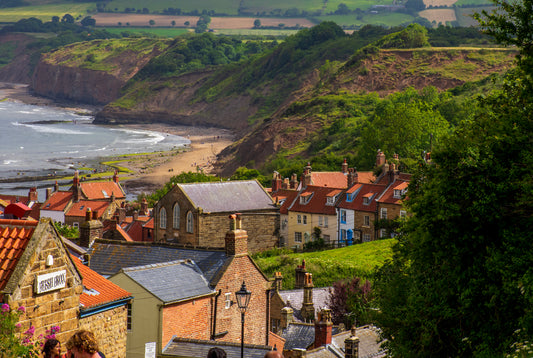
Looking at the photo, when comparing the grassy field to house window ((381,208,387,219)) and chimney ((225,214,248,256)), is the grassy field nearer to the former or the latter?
house window ((381,208,387,219))

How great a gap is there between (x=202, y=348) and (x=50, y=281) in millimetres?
9867

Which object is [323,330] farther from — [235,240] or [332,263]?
[332,263]

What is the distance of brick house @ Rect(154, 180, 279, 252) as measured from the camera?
65000 mm

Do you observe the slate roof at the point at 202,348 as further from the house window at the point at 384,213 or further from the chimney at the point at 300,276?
the house window at the point at 384,213

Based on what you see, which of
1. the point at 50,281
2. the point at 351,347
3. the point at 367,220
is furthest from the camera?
the point at 367,220

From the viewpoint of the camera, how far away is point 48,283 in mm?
18000

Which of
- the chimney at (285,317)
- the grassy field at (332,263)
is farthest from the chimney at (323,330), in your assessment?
the grassy field at (332,263)

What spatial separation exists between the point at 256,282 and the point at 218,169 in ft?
395

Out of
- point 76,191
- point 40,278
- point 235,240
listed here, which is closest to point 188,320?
point 235,240

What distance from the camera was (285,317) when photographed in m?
38.1

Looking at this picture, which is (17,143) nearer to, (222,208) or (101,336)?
(222,208)

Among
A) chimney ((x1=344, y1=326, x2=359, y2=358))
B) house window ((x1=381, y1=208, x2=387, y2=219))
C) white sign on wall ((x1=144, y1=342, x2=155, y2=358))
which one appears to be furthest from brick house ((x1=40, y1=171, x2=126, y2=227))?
white sign on wall ((x1=144, y1=342, x2=155, y2=358))

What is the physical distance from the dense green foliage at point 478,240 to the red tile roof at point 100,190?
73.5 meters

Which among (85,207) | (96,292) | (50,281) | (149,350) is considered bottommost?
(149,350)
